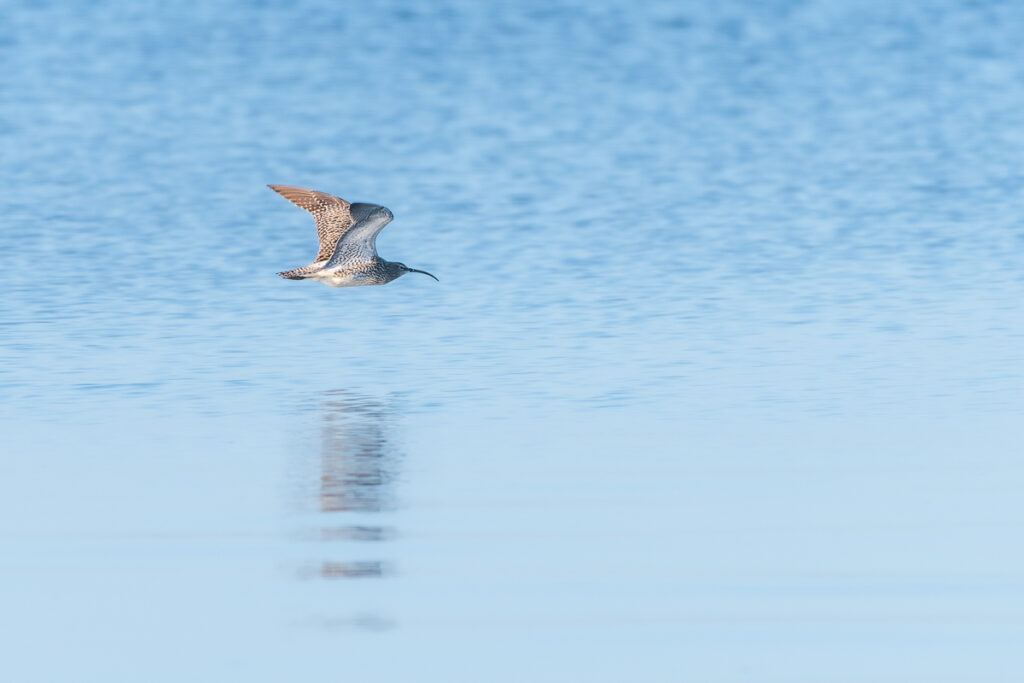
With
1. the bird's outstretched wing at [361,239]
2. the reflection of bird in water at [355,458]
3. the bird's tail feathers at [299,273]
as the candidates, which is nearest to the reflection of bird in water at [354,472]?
the reflection of bird in water at [355,458]

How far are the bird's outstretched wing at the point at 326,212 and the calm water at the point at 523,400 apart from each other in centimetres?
80

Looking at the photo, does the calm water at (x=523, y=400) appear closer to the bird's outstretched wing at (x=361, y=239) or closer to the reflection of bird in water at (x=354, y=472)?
the reflection of bird in water at (x=354, y=472)

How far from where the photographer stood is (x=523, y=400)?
12625 mm

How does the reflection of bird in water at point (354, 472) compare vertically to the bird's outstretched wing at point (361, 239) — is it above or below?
below

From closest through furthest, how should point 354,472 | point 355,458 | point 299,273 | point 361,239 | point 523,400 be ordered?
1. point 354,472
2. point 355,458
3. point 523,400
4. point 299,273
5. point 361,239

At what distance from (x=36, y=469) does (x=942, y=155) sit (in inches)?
732

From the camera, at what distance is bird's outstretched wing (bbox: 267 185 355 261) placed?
1396 centimetres

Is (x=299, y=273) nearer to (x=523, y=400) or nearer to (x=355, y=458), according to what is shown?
(x=523, y=400)

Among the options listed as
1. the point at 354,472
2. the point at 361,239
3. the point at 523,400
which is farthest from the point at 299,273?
the point at 354,472

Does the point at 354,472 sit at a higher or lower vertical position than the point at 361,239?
lower

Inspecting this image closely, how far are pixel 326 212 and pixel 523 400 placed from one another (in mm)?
2677

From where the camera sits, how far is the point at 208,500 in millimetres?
10070

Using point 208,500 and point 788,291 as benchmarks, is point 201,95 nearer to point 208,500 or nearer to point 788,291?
point 788,291

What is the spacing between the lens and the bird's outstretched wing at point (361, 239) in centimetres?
1389
